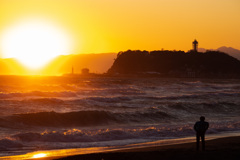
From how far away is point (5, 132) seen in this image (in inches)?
805

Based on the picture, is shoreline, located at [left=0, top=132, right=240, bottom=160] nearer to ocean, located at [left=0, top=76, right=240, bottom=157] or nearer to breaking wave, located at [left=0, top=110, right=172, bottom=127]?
ocean, located at [left=0, top=76, right=240, bottom=157]

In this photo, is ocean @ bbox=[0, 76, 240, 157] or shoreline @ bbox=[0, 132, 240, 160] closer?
shoreline @ bbox=[0, 132, 240, 160]

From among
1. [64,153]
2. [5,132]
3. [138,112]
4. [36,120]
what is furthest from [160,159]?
[138,112]

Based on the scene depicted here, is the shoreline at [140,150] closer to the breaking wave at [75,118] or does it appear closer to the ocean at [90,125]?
the ocean at [90,125]

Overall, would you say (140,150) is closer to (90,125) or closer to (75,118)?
(90,125)

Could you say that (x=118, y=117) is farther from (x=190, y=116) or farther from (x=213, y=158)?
(x=213, y=158)

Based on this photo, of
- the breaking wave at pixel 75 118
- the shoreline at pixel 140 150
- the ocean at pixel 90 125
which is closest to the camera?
the shoreline at pixel 140 150

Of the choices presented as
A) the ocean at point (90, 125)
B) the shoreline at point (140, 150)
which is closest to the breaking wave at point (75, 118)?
the ocean at point (90, 125)

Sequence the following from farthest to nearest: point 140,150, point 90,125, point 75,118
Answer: point 75,118, point 90,125, point 140,150

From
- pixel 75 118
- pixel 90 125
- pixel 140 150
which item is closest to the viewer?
pixel 140 150

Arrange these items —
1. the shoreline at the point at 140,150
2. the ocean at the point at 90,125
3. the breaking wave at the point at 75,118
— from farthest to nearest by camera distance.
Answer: the breaking wave at the point at 75,118
the ocean at the point at 90,125
the shoreline at the point at 140,150

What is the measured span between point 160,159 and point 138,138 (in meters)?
7.46

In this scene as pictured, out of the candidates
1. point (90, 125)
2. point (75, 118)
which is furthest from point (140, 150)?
point (75, 118)

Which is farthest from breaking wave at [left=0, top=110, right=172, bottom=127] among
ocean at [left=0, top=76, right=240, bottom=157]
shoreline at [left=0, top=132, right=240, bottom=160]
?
shoreline at [left=0, top=132, right=240, bottom=160]
